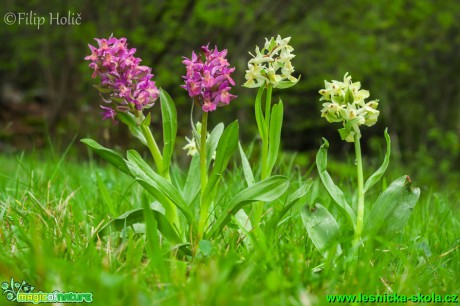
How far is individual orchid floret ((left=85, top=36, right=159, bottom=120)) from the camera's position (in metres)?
1.95

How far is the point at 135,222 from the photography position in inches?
80.1

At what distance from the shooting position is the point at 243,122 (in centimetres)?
1281

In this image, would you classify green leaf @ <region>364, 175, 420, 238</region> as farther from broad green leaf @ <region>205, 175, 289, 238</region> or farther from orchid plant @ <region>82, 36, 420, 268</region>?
broad green leaf @ <region>205, 175, 289, 238</region>

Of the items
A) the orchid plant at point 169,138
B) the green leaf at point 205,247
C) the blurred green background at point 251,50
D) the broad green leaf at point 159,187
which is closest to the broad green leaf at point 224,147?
the orchid plant at point 169,138

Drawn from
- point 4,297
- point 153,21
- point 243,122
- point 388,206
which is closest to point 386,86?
point 243,122

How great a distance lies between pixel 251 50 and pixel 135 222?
8.78m

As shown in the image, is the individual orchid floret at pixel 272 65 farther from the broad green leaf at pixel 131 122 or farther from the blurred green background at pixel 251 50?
the blurred green background at pixel 251 50

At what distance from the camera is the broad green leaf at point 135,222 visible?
1.98 meters

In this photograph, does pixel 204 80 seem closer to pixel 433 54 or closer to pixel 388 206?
pixel 388 206

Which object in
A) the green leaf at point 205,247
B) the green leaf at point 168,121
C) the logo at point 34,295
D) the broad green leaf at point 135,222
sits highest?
the green leaf at point 168,121

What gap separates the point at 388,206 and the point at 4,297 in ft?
4.24

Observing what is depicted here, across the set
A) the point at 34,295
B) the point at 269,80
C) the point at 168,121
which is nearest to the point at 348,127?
the point at 269,80


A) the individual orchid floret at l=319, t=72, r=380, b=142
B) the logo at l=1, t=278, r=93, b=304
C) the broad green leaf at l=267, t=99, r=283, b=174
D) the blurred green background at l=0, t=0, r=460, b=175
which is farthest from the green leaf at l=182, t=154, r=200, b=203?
the blurred green background at l=0, t=0, r=460, b=175

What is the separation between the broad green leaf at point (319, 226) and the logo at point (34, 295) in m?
0.86
